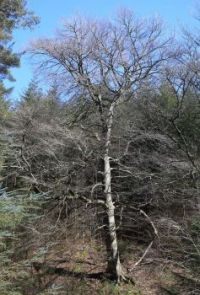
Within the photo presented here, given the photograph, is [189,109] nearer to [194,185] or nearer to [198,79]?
[198,79]

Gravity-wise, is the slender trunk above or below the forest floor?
above

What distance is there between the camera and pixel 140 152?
1980 centimetres

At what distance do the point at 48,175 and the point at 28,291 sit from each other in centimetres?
493

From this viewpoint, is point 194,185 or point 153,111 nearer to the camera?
point 194,185

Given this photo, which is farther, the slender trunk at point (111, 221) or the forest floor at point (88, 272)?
the slender trunk at point (111, 221)

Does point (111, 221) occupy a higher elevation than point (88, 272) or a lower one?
higher

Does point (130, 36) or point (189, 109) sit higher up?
point (130, 36)

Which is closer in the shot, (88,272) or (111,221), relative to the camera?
(111,221)

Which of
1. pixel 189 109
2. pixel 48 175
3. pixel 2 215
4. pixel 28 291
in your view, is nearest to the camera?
pixel 2 215

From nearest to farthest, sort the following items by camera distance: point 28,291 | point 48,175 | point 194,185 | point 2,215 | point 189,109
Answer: point 2,215 → point 28,291 → point 194,185 → point 48,175 → point 189,109

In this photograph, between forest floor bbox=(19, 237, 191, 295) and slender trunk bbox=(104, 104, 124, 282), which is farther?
slender trunk bbox=(104, 104, 124, 282)

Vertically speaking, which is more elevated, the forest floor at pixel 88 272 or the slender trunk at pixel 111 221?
the slender trunk at pixel 111 221

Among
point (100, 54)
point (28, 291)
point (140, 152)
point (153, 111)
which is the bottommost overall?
point (28, 291)

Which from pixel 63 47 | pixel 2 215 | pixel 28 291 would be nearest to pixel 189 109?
pixel 63 47
